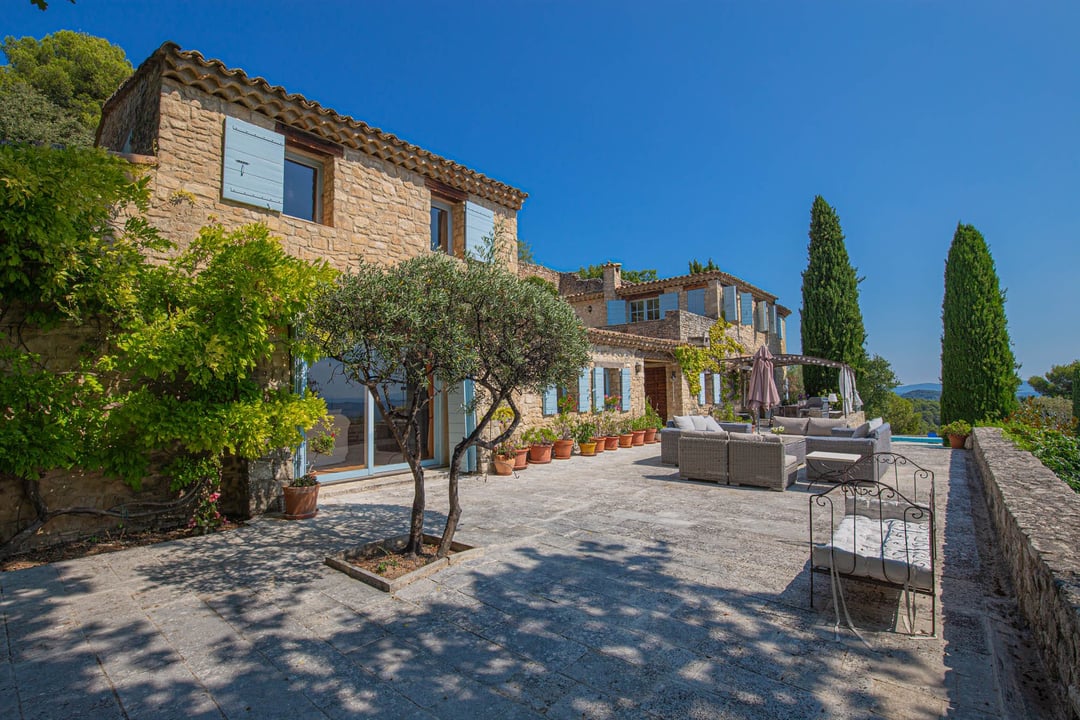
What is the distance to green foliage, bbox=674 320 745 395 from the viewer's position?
15828 mm

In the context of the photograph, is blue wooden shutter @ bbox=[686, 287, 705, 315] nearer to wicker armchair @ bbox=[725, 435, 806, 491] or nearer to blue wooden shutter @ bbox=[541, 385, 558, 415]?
blue wooden shutter @ bbox=[541, 385, 558, 415]

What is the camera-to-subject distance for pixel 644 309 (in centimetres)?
2075

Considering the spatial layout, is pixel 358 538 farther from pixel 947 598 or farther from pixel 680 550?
pixel 947 598

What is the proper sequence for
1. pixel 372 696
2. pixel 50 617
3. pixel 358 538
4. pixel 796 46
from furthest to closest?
pixel 796 46 < pixel 358 538 < pixel 50 617 < pixel 372 696

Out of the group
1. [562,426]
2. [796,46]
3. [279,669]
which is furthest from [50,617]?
[796,46]

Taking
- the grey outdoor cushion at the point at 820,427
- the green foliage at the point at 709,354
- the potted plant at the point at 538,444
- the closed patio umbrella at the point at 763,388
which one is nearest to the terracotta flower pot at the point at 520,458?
the potted plant at the point at 538,444

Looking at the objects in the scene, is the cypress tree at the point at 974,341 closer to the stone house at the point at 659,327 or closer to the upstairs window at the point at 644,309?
the stone house at the point at 659,327

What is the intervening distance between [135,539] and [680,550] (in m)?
5.81

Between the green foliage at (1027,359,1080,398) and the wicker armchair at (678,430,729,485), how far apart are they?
4453 cm

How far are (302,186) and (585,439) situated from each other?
7.56 metres

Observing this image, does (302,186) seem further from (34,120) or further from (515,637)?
(34,120)

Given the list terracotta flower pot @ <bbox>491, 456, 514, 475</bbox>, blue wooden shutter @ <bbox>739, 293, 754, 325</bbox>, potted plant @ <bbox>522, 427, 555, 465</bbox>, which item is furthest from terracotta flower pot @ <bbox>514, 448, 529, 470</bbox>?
blue wooden shutter @ <bbox>739, 293, 754, 325</bbox>

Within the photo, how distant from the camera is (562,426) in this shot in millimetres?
11039

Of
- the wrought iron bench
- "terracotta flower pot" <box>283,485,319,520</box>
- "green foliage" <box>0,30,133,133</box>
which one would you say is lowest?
"terracotta flower pot" <box>283,485,319,520</box>
